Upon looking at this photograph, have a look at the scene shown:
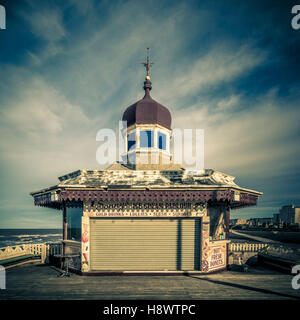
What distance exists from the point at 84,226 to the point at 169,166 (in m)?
6.59

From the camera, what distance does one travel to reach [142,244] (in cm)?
994

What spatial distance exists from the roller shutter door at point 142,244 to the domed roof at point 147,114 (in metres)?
7.18

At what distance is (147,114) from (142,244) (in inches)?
337

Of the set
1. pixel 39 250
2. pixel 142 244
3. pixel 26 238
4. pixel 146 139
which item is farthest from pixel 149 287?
pixel 26 238

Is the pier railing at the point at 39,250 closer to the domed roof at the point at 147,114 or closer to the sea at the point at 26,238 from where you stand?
the domed roof at the point at 147,114

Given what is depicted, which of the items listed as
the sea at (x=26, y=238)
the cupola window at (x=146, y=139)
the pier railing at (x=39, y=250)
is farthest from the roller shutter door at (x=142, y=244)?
the sea at (x=26, y=238)

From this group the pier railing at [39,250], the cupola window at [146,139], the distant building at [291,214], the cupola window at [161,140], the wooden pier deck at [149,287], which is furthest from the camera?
the distant building at [291,214]

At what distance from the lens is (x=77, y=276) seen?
9633 millimetres

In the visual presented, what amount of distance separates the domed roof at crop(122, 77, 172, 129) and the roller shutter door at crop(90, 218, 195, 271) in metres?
7.18

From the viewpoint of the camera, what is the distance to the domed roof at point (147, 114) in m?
14.4

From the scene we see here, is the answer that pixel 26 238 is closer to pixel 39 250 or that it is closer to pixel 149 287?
pixel 39 250

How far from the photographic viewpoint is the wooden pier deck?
Result: 7277mm
